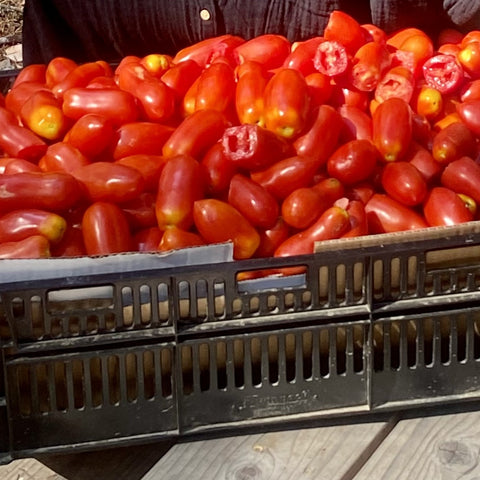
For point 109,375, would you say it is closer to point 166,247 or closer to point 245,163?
point 166,247

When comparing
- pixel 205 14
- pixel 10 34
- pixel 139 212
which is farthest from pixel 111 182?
pixel 10 34

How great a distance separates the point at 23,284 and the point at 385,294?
0.43 meters

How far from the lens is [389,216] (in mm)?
1269

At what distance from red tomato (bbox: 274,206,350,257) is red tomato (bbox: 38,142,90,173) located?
13.3 inches

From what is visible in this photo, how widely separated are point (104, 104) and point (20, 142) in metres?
0.15

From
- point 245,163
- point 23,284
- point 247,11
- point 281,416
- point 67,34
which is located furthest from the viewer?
point 67,34

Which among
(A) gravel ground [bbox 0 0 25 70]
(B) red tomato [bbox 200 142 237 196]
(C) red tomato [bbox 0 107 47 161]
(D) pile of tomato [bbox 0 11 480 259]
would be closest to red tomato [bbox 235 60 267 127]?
(D) pile of tomato [bbox 0 11 480 259]

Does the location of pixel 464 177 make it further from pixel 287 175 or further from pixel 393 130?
pixel 287 175

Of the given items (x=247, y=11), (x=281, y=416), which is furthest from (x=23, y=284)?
(x=247, y=11)

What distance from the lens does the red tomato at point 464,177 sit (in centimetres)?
128

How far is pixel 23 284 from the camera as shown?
978 millimetres

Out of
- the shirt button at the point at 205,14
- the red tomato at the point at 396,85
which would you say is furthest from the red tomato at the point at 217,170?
the shirt button at the point at 205,14

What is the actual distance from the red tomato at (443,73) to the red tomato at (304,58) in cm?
19

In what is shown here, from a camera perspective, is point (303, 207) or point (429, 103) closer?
point (303, 207)
